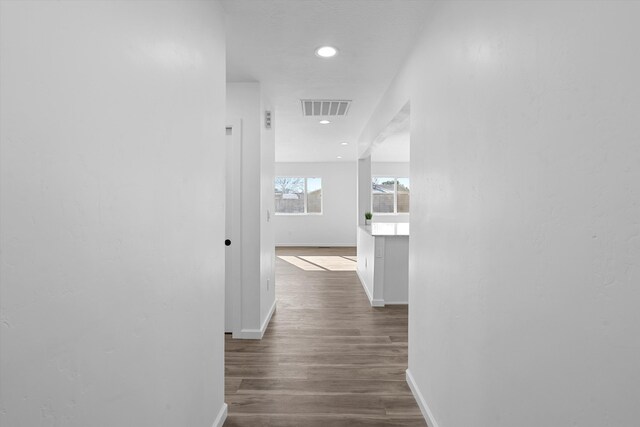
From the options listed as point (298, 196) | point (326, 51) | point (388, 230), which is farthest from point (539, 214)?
point (298, 196)

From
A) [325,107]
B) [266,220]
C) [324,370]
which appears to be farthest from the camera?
[325,107]

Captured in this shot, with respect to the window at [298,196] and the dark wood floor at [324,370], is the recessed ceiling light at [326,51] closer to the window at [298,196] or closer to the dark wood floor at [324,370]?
the dark wood floor at [324,370]

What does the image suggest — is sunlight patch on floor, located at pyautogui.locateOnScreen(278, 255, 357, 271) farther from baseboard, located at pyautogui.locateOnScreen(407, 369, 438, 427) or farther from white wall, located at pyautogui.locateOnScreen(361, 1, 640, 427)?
white wall, located at pyautogui.locateOnScreen(361, 1, 640, 427)

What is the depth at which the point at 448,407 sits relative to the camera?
1.72 metres

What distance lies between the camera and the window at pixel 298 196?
10.6 metres

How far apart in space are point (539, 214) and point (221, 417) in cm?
200

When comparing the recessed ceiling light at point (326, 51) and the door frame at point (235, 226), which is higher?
the recessed ceiling light at point (326, 51)

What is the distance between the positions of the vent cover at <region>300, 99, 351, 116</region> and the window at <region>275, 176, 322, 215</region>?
241 inches

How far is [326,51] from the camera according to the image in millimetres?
2607

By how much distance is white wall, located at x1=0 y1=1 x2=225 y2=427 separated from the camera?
0.69 metres

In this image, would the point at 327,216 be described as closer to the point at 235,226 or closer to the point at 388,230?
the point at 388,230

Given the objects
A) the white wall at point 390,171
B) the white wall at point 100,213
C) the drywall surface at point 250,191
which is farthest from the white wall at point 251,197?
the white wall at point 390,171

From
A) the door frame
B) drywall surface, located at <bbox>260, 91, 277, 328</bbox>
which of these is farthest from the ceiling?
the door frame

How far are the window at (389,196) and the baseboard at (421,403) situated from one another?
26.8 feet
